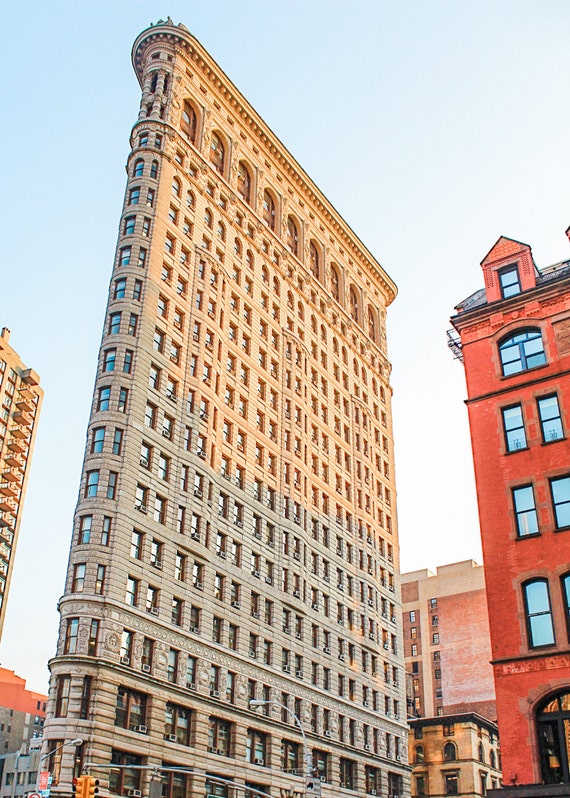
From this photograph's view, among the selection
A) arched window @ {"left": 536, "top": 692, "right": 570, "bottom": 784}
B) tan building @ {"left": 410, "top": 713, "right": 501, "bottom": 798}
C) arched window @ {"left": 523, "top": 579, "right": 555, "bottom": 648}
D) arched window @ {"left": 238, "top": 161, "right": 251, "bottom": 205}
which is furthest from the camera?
tan building @ {"left": 410, "top": 713, "right": 501, "bottom": 798}

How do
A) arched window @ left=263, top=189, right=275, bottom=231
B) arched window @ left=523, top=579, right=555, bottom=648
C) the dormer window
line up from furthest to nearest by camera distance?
arched window @ left=263, top=189, right=275, bottom=231
the dormer window
arched window @ left=523, top=579, right=555, bottom=648

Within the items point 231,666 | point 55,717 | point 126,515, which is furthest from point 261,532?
point 55,717

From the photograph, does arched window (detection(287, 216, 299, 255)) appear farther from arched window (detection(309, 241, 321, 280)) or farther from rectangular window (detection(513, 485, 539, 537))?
rectangular window (detection(513, 485, 539, 537))

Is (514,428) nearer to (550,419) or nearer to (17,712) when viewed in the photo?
(550,419)

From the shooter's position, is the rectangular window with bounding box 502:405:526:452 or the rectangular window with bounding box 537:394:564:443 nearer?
the rectangular window with bounding box 537:394:564:443

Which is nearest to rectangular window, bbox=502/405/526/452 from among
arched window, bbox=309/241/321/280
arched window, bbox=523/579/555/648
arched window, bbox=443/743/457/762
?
arched window, bbox=523/579/555/648

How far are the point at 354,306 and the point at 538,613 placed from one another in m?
75.6

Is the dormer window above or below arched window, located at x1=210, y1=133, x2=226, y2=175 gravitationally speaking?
below

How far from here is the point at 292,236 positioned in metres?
96.6

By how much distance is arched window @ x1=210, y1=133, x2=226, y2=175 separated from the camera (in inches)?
3324

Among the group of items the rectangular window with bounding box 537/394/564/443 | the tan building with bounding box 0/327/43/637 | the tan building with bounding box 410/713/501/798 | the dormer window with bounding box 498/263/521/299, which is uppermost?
the tan building with bounding box 0/327/43/637

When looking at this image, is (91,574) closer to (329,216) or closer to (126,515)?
(126,515)

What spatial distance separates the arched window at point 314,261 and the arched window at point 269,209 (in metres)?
8.31

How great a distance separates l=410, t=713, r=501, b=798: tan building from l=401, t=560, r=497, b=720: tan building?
55.8 feet
